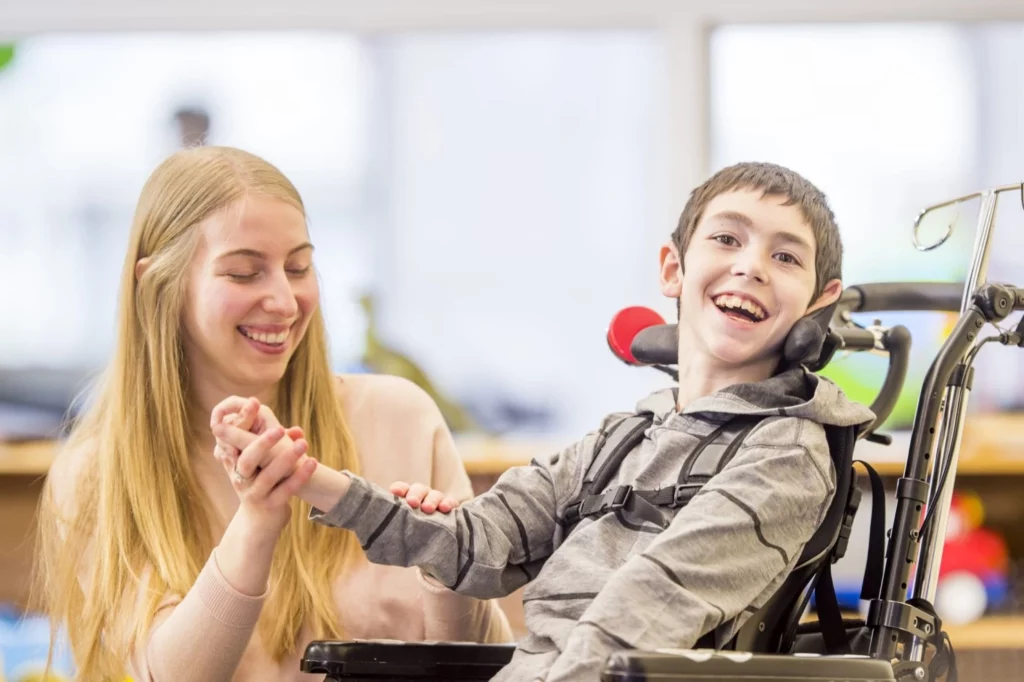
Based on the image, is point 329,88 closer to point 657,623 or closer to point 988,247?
point 988,247

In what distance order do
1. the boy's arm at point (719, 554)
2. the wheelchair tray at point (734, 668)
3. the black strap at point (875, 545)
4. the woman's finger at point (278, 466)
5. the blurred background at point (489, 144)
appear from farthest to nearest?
the blurred background at point (489, 144), the black strap at point (875, 545), the woman's finger at point (278, 466), the boy's arm at point (719, 554), the wheelchair tray at point (734, 668)

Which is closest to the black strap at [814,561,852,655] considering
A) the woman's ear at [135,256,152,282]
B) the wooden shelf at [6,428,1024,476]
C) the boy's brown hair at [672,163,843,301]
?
the boy's brown hair at [672,163,843,301]

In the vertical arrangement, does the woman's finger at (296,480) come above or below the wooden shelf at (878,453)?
above

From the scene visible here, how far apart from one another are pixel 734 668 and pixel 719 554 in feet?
0.54

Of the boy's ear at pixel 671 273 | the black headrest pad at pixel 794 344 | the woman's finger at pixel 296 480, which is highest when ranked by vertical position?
the boy's ear at pixel 671 273

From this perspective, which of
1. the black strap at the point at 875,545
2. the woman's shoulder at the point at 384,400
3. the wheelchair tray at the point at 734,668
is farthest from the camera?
the woman's shoulder at the point at 384,400

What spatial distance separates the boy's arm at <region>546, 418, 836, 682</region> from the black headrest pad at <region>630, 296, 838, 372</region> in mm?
86

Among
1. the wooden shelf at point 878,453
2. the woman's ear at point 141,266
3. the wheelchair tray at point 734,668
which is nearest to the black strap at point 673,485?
the wheelchair tray at point 734,668

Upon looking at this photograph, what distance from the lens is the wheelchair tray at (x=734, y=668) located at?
96 cm

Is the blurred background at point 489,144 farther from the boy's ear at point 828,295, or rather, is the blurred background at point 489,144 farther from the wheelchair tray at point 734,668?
the wheelchair tray at point 734,668

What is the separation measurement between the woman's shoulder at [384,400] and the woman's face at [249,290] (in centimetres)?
17

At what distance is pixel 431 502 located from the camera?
4.30 feet

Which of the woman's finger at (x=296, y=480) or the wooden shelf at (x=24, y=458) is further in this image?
the wooden shelf at (x=24, y=458)

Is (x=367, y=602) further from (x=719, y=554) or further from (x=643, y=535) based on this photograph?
(x=719, y=554)
